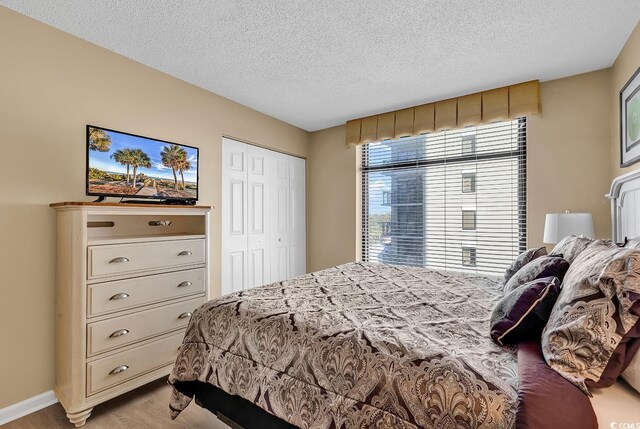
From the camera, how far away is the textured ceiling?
1.92 meters

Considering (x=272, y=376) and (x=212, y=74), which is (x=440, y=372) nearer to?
(x=272, y=376)

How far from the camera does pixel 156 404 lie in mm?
2072

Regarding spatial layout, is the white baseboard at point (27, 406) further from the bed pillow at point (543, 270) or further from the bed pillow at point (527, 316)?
the bed pillow at point (543, 270)

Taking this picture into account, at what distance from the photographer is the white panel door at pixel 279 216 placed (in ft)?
13.2

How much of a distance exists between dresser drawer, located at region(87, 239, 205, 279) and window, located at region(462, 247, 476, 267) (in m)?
2.86

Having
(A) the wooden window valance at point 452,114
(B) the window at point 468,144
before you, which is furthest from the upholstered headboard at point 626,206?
(B) the window at point 468,144

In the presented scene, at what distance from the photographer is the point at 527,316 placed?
1.12 m

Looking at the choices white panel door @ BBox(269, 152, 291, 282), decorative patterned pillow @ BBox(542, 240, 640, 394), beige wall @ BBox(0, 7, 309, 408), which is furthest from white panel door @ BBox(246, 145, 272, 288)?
decorative patterned pillow @ BBox(542, 240, 640, 394)

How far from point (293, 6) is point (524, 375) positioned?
2.21m

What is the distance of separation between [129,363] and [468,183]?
366 centimetres

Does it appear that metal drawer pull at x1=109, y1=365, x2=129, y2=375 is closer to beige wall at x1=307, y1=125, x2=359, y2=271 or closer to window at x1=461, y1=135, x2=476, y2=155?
beige wall at x1=307, y1=125, x2=359, y2=271

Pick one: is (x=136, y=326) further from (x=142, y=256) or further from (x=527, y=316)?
(x=527, y=316)

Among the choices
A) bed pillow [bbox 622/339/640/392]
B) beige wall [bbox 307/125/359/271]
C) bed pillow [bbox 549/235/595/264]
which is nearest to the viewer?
bed pillow [bbox 622/339/640/392]

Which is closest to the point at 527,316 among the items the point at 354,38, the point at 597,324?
the point at 597,324
